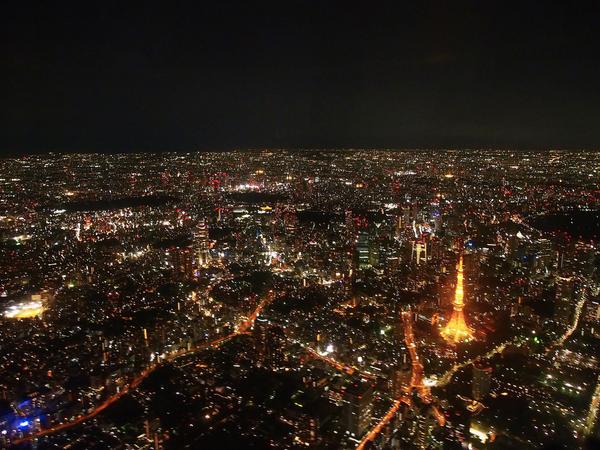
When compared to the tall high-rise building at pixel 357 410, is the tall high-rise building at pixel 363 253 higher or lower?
higher

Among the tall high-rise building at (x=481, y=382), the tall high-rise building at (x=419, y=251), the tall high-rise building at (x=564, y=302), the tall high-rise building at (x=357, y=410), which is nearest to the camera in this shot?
the tall high-rise building at (x=357, y=410)

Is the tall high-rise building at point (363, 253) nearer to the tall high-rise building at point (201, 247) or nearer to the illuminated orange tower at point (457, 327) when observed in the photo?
the illuminated orange tower at point (457, 327)

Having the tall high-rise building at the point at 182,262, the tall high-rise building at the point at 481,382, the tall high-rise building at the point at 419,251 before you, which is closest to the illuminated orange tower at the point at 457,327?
the tall high-rise building at the point at 481,382

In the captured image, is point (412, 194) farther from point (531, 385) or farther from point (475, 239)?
point (531, 385)

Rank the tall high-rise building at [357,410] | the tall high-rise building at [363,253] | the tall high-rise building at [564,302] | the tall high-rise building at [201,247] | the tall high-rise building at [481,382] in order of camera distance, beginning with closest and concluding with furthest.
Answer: the tall high-rise building at [357,410] < the tall high-rise building at [481,382] < the tall high-rise building at [564,302] < the tall high-rise building at [363,253] < the tall high-rise building at [201,247]

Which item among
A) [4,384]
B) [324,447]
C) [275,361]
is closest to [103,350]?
[4,384]

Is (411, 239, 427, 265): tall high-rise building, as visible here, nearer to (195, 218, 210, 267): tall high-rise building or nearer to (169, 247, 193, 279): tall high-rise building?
(195, 218, 210, 267): tall high-rise building

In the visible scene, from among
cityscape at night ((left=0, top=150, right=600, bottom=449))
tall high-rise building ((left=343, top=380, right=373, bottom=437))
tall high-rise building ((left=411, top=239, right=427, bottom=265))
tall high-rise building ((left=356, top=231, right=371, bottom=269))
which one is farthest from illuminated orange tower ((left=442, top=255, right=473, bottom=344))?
tall high-rise building ((left=411, top=239, right=427, bottom=265))

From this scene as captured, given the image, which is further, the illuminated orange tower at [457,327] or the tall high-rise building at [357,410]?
the illuminated orange tower at [457,327]
